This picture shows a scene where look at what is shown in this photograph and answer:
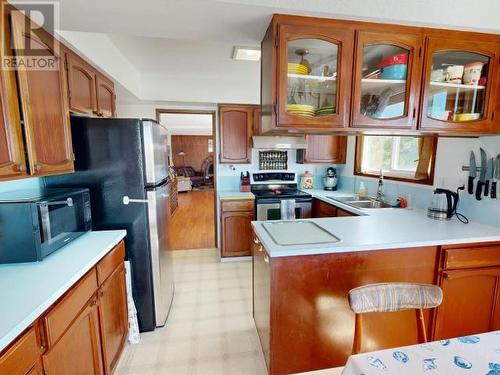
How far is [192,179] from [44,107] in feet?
28.2

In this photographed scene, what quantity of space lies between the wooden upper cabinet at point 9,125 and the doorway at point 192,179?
4.60ft

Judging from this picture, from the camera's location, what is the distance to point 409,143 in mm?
2564

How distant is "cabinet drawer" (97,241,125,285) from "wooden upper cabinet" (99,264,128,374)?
38 mm

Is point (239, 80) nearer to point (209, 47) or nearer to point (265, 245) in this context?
point (209, 47)

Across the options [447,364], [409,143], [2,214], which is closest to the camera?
[447,364]

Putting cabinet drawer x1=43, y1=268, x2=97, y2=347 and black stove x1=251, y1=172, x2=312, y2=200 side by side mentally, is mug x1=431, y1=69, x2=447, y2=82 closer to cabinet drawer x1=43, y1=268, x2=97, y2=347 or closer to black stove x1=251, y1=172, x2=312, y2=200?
black stove x1=251, y1=172, x2=312, y2=200

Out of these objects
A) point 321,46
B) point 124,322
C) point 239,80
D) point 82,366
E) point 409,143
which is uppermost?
point 239,80

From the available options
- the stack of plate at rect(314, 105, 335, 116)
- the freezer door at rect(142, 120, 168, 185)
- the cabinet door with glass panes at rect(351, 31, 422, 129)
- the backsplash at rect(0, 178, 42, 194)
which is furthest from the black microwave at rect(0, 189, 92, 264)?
the cabinet door with glass panes at rect(351, 31, 422, 129)

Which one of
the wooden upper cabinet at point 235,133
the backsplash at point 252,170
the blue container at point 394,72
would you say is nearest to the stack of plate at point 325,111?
the blue container at point 394,72

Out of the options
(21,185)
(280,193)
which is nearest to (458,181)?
(280,193)

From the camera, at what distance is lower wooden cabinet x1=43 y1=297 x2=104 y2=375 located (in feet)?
3.13

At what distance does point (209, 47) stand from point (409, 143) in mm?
2206

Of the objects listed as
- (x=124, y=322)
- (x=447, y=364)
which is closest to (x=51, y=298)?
(x=124, y=322)

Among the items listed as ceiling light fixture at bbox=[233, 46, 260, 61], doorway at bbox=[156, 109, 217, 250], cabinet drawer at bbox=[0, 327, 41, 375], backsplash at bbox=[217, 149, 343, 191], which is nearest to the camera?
cabinet drawer at bbox=[0, 327, 41, 375]
